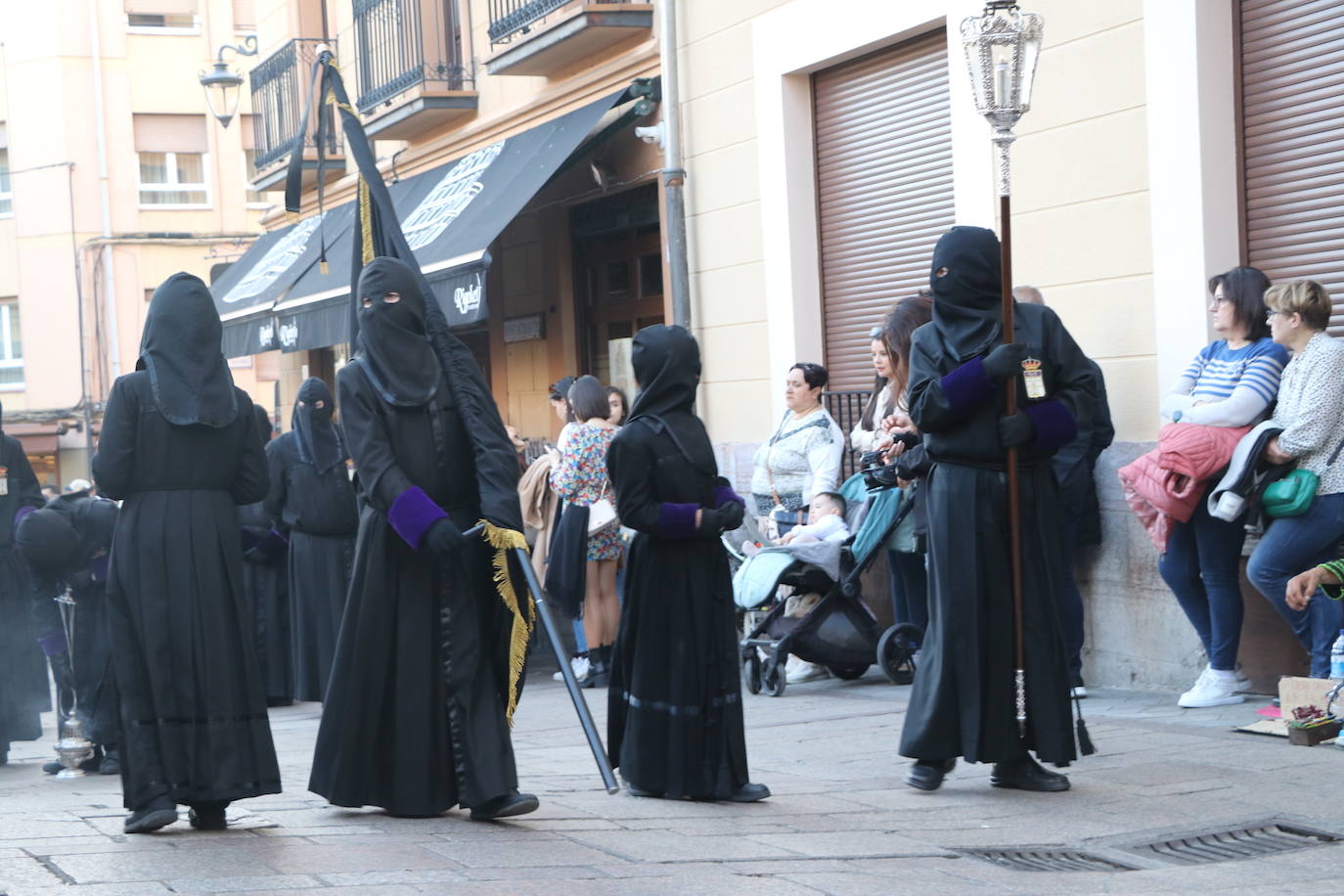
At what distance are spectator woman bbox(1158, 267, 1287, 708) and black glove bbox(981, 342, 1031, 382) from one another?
2106mm

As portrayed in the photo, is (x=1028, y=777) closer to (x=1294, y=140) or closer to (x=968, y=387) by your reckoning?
(x=968, y=387)

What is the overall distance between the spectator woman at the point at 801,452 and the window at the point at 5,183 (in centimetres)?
3022

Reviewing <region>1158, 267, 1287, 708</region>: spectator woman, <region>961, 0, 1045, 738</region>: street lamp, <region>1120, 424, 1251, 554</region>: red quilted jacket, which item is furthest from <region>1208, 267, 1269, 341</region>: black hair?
<region>961, 0, 1045, 738</region>: street lamp

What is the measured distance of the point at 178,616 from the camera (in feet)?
20.3

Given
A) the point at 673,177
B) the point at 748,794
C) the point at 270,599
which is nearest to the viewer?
the point at 748,794

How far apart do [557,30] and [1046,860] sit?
9.35m

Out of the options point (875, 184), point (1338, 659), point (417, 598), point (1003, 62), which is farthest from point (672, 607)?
point (875, 184)

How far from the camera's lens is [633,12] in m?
13.2

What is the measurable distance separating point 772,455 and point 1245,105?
338cm

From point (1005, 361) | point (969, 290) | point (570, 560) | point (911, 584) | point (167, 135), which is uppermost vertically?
point (167, 135)

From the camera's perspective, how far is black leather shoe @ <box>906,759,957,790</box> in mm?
6656

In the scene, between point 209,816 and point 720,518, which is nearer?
point 209,816

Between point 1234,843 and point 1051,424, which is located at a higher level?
point 1051,424

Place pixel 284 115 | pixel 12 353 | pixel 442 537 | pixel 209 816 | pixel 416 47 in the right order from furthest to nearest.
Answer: pixel 12 353, pixel 284 115, pixel 416 47, pixel 209 816, pixel 442 537
